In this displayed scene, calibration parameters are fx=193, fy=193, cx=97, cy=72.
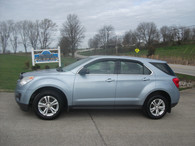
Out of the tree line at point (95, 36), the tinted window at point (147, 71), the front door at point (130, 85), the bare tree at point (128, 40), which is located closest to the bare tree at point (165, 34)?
the tree line at point (95, 36)

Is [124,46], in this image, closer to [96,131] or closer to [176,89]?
[176,89]

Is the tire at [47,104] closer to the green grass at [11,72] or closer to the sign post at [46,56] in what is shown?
the green grass at [11,72]

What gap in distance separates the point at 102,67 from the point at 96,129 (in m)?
1.63

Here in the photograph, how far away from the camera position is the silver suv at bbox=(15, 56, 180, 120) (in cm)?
484

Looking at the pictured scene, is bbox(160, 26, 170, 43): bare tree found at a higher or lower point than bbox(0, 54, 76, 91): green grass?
higher

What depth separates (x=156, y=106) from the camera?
527cm

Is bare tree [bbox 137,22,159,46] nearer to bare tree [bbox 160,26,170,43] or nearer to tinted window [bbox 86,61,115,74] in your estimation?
bare tree [bbox 160,26,170,43]

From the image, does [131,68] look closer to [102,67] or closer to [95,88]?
[102,67]

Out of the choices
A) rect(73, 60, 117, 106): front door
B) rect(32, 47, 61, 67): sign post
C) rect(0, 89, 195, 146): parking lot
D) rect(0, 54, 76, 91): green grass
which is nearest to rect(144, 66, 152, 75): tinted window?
rect(73, 60, 117, 106): front door

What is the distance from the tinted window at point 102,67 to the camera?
16.8 feet

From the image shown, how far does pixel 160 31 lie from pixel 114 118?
6234 cm

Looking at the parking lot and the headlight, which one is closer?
the parking lot

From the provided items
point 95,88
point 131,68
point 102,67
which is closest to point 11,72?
point 102,67

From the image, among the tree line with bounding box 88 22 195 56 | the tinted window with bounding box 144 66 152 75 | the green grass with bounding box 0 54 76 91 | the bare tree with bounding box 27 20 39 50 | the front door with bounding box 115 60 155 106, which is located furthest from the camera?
the bare tree with bounding box 27 20 39 50
